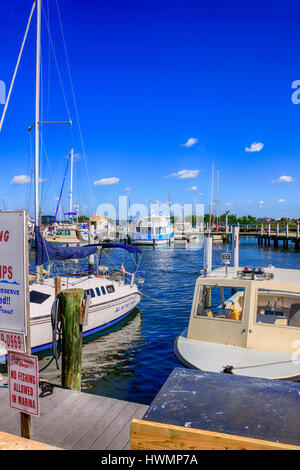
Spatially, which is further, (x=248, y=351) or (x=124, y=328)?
(x=124, y=328)

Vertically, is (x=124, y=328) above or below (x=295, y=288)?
below

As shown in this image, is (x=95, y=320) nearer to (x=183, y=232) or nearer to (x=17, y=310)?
(x=17, y=310)

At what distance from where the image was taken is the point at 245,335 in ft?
29.2

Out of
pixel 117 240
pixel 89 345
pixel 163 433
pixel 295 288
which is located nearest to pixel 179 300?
pixel 89 345

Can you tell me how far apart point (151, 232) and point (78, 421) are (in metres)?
66.2

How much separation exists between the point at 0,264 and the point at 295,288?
7291 mm

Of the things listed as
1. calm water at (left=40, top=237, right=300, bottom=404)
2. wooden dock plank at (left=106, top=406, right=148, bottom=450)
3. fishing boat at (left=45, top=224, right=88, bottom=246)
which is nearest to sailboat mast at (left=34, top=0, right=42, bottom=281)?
calm water at (left=40, top=237, right=300, bottom=404)

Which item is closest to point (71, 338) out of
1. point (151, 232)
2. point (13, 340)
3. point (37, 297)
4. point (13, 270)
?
point (13, 340)

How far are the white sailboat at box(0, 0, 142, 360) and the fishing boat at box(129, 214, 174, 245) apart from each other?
51.5m

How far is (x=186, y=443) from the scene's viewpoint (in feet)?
8.36

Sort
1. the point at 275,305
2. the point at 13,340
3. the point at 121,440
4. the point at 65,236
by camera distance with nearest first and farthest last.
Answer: the point at 13,340, the point at 121,440, the point at 275,305, the point at 65,236

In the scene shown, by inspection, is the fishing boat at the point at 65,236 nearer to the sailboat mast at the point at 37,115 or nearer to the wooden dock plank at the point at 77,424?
the sailboat mast at the point at 37,115

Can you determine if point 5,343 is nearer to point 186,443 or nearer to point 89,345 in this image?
point 186,443
